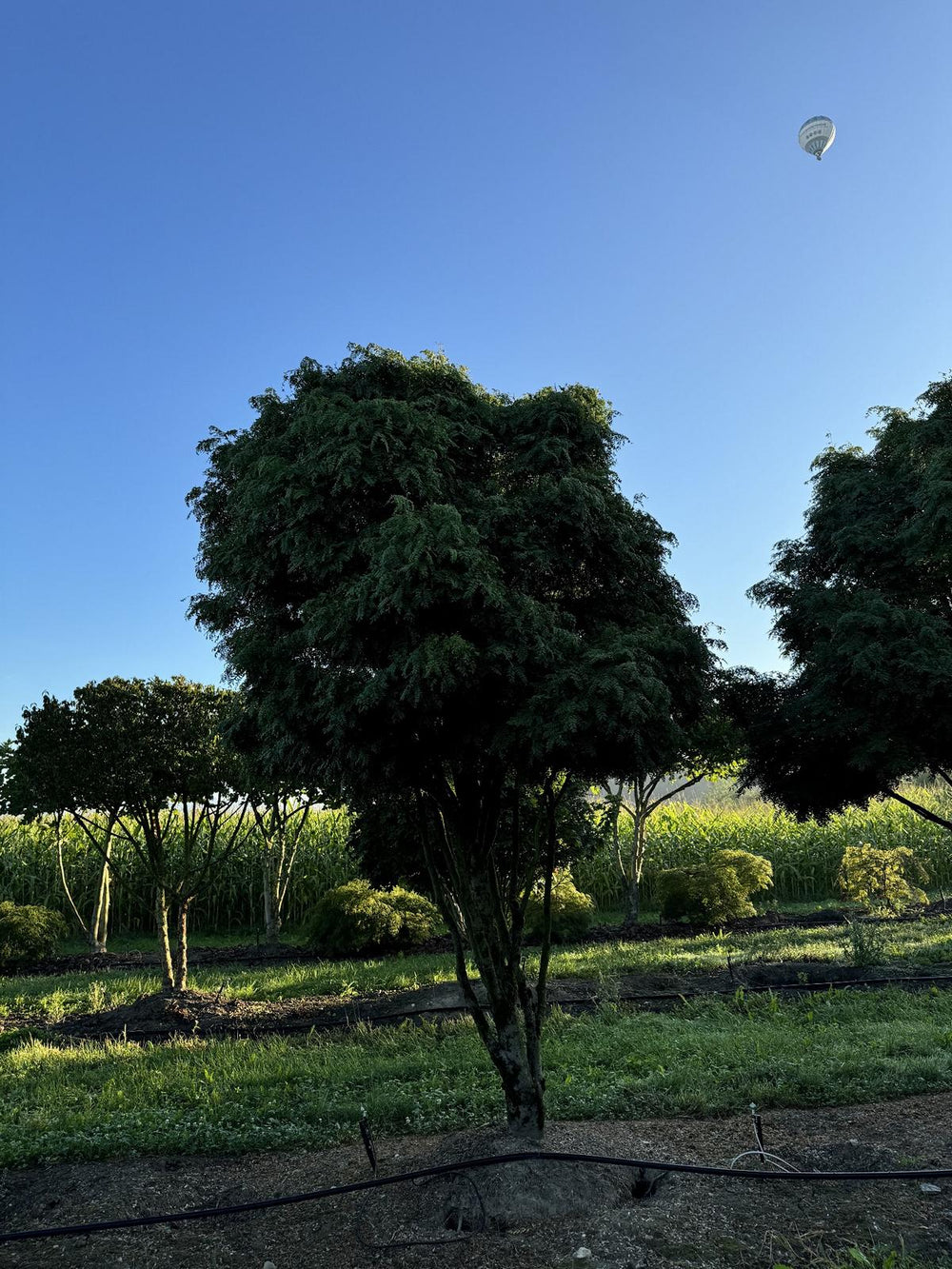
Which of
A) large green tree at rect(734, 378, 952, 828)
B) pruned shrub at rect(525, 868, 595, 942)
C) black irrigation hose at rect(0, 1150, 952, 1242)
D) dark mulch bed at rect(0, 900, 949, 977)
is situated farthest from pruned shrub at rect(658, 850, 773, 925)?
black irrigation hose at rect(0, 1150, 952, 1242)

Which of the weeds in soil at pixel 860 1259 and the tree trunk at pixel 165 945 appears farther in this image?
the tree trunk at pixel 165 945

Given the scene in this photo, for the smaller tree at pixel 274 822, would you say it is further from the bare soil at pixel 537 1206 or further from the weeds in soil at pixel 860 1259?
the weeds in soil at pixel 860 1259

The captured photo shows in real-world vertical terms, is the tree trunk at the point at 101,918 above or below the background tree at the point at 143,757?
below

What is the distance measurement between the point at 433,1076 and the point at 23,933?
10693mm

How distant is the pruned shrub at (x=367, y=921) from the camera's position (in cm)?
1292

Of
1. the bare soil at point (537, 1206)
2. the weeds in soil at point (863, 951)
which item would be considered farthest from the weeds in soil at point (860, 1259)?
the weeds in soil at point (863, 951)

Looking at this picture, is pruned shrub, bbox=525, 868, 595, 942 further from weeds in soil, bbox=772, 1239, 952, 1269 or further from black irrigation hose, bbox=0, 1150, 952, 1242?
weeds in soil, bbox=772, 1239, 952, 1269

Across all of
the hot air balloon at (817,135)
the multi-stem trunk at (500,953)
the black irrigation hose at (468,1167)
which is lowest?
the black irrigation hose at (468,1167)

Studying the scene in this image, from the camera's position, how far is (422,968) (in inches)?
455

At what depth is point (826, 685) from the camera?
23.6ft

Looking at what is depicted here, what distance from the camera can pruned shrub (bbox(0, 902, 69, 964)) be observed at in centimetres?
1399

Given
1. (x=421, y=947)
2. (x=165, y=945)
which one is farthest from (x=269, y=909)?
(x=165, y=945)

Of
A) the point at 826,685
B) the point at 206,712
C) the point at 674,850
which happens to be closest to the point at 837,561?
the point at 826,685

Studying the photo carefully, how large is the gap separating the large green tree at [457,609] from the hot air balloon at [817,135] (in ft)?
27.2
